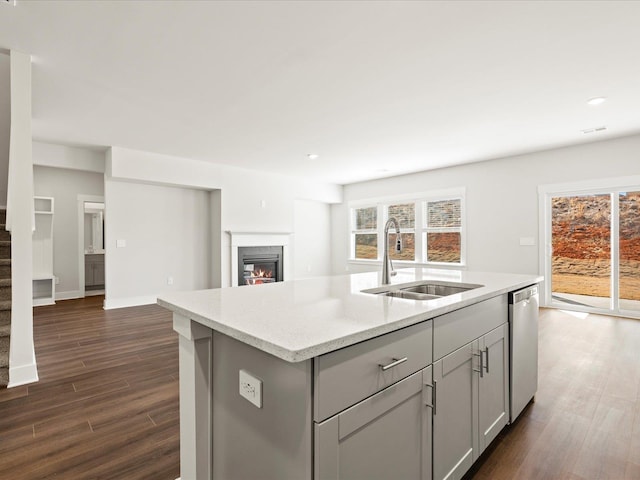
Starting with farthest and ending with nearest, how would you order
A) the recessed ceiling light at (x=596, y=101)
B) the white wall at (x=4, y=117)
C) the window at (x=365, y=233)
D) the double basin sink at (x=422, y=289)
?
the window at (x=365, y=233) → the recessed ceiling light at (x=596, y=101) → the white wall at (x=4, y=117) → the double basin sink at (x=422, y=289)

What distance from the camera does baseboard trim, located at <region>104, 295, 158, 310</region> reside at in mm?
5355

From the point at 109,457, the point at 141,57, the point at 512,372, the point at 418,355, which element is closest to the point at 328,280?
the point at 418,355

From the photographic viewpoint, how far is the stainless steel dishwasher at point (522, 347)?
1973mm

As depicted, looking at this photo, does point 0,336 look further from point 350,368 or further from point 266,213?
point 266,213

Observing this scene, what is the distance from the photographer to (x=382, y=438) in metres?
1.09

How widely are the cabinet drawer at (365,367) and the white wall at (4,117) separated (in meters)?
3.57

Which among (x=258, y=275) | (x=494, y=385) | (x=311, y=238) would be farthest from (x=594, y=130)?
(x=258, y=275)

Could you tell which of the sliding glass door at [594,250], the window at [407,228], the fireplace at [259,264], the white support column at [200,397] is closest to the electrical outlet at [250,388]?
the white support column at [200,397]

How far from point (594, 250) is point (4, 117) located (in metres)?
8.02

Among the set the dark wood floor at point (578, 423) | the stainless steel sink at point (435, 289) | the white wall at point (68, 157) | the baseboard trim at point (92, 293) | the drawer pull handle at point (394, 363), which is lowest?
the dark wood floor at point (578, 423)

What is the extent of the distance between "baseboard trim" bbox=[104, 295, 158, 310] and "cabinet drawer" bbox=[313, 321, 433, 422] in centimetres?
556

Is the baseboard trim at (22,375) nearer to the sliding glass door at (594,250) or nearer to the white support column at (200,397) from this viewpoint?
the white support column at (200,397)

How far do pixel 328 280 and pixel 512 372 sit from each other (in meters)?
1.21

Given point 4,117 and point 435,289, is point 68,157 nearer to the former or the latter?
point 4,117
